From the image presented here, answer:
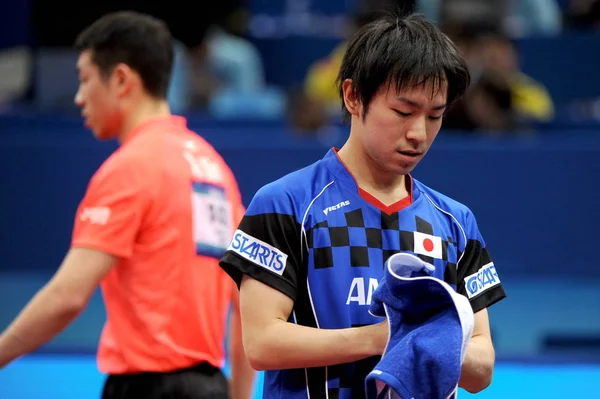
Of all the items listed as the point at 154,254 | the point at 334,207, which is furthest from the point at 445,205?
the point at 154,254

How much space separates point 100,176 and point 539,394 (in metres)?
2.69

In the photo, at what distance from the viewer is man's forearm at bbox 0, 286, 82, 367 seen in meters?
2.57

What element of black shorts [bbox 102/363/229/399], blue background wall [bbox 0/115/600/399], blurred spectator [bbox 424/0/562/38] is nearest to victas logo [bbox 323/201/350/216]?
black shorts [bbox 102/363/229/399]

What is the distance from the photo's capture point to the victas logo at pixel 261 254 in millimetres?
1828

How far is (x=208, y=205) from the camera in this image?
2889 mm

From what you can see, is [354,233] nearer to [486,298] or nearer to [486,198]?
[486,298]

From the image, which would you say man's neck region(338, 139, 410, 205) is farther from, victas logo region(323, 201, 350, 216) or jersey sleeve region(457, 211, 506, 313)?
jersey sleeve region(457, 211, 506, 313)

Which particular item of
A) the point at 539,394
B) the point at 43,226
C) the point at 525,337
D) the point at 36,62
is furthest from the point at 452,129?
the point at 36,62

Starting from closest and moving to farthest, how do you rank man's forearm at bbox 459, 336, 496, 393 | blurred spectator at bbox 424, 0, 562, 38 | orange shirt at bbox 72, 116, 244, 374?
man's forearm at bbox 459, 336, 496, 393 → orange shirt at bbox 72, 116, 244, 374 → blurred spectator at bbox 424, 0, 562, 38

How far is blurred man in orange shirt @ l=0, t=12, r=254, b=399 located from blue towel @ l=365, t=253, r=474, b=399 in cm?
116

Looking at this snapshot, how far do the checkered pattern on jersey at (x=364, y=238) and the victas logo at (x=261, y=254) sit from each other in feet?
0.21

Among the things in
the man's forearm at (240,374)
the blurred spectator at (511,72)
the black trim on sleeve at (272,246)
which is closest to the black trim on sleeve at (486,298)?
the black trim on sleeve at (272,246)

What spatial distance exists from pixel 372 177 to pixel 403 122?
0.17 metres

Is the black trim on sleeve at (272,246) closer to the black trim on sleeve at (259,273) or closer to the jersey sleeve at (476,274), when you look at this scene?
the black trim on sleeve at (259,273)
